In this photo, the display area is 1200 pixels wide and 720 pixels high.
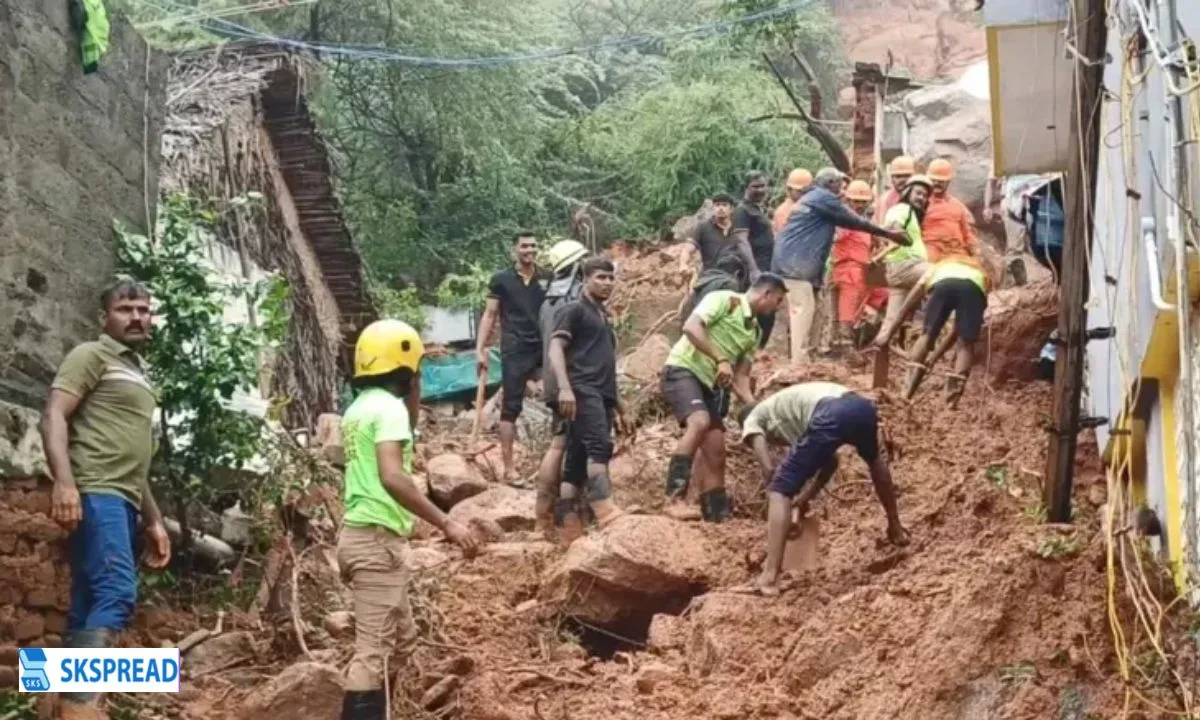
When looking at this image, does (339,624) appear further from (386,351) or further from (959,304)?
(959,304)

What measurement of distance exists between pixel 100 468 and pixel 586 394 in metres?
3.29

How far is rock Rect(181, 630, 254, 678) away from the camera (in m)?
6.65

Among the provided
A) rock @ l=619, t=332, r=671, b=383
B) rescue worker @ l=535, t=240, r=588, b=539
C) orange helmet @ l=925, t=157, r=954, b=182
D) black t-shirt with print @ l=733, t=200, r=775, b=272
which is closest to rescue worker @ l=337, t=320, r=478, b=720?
rescue worker @ l=535, t=240, r=588, b=539

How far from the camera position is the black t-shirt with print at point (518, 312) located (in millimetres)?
10125

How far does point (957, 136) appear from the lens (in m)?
17.3

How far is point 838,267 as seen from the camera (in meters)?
11.9

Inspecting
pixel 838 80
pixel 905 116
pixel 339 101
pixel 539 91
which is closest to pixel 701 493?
pixel 905 116

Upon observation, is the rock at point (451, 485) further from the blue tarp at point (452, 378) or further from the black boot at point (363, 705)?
the blue tarp at point (452, 378)

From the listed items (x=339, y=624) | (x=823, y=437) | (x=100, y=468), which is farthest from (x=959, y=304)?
(x=100, y=468)

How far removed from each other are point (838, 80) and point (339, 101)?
38.8 feet

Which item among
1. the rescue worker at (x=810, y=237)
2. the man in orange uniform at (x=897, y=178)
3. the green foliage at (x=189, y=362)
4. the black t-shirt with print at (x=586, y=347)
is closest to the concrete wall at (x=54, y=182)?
the green foliage at (x=189, y=362)

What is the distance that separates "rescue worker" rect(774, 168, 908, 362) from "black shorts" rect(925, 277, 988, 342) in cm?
80

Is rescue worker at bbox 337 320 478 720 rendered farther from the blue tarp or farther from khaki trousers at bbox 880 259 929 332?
the blue tarp

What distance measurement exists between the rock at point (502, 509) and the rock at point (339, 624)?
179 cm
